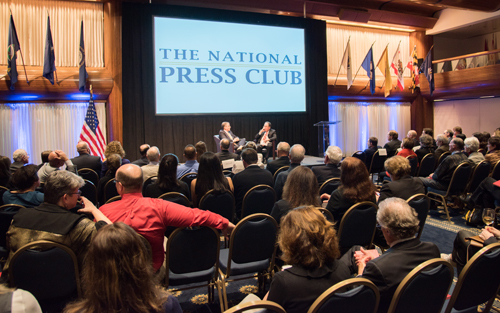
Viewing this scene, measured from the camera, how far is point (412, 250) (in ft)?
6.28

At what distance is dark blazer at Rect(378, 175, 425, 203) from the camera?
11.8ft

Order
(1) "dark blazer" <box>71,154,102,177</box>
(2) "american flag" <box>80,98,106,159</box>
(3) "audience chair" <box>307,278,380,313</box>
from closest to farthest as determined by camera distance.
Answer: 1. (3) "audience chair" <box>307,278,380,313</box>
2. (1) "dark blazer" <box>71,154,102,177</box>
3. (2) "american flag" <box>80,98,106,159</box>

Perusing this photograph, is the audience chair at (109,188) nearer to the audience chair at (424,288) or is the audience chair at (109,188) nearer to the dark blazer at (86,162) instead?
the dark blazer at (86,162)

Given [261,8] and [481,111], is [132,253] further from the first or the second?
[481,111]

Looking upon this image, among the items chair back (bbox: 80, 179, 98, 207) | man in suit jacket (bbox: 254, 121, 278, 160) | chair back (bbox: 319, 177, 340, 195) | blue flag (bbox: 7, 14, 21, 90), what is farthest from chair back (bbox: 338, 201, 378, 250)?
blue flag (bbox: 7, 14, 21, 90)

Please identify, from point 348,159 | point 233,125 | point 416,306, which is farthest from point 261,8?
point 416,306

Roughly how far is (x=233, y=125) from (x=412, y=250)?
9.01m

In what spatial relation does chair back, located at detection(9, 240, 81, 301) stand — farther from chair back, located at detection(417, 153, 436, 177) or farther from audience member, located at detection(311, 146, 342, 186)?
chair back, located at detection(417, 153, 436, 177)

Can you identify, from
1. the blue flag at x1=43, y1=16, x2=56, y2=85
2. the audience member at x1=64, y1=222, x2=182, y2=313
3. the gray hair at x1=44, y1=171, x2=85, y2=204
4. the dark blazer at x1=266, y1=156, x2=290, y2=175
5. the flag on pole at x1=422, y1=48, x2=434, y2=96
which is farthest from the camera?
the flag on pole at x1=422, y1=48, x2=434, y2=96

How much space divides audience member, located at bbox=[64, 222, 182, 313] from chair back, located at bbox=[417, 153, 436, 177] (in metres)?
6.36

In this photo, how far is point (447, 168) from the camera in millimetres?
5395

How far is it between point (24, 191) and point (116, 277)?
8.39 feet

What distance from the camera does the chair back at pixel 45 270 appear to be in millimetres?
2074

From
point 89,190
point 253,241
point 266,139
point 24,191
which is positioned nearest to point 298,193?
point 253,241
